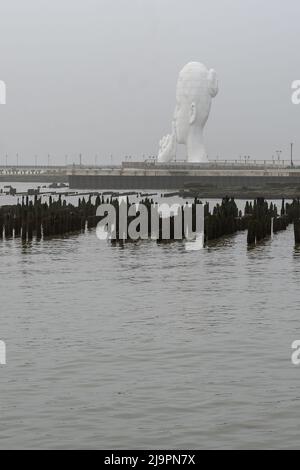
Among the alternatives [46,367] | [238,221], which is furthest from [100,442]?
[238,221]

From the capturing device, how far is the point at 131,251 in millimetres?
45531

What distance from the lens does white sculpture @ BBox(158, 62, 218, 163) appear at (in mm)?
169375

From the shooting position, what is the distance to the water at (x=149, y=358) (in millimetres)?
15438

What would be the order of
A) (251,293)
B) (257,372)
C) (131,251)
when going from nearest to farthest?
(257,372) → (251,293) → (131,251)

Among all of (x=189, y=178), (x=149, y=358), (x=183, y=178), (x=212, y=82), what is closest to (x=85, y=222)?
(x=149, y=358)

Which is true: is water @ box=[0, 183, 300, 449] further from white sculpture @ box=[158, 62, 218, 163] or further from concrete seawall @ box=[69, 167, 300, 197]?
white sculpture @ box=[158, 62, 218, 163]

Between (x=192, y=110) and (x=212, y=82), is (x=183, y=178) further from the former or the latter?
(x=212, y=82)

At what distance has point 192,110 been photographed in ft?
560

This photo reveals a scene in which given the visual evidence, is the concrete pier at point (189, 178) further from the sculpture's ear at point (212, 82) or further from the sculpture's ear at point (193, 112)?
the sculpture's ear at point (212, 82)

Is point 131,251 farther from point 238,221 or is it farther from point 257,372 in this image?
point 257,372

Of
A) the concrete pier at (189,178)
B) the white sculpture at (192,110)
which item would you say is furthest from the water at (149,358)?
the white sculpture at (192,110)

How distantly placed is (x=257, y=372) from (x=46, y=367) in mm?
3690

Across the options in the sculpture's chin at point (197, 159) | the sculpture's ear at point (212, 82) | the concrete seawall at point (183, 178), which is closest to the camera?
the concrete seawall at point (183, 178)

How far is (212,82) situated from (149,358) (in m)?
153
